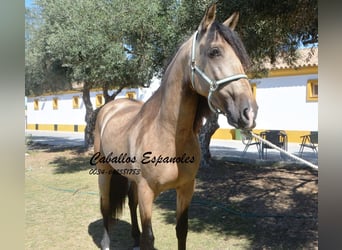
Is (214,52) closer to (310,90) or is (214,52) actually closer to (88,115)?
(88,115)

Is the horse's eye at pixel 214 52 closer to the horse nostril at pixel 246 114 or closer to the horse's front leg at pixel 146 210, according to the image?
the horse nostril at pixel 246 114

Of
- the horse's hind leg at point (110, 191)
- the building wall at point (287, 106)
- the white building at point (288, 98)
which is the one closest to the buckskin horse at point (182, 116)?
the horse's hind leg at point (110, 191)

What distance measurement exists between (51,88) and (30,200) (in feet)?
18.4

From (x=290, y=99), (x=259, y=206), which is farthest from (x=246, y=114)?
(x=290, y=99)

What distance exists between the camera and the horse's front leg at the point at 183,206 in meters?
2.04

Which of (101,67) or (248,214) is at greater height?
(101,67)

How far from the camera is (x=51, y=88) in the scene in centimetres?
936

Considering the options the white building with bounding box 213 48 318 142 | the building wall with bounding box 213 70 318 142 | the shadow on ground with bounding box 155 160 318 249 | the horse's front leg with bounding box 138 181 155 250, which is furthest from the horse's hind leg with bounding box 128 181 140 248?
the building wall with bounding box 213 70 318 142

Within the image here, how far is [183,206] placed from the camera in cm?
208

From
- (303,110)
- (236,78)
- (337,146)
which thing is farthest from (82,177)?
(303,110)

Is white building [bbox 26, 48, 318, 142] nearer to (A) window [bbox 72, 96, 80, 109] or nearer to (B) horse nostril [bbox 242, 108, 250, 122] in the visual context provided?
(A) window [bbox 72, 96, 80, 109]

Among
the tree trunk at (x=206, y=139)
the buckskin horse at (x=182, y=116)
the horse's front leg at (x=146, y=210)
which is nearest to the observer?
the buckskin horse at (x=182, y=116)

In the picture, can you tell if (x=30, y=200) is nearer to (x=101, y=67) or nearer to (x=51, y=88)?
(x=101, y=67)

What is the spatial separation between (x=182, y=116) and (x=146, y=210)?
0.67 metres
